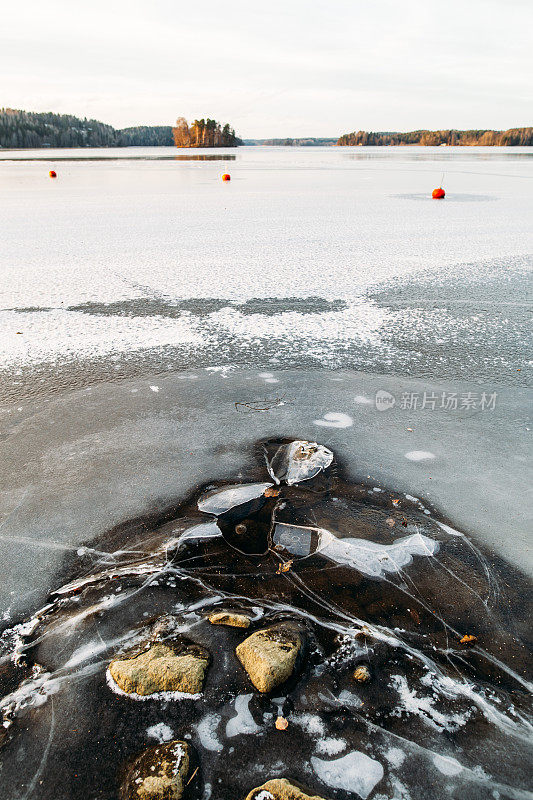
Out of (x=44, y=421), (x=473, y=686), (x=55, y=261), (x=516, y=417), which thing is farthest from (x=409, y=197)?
(x=473, y=686)

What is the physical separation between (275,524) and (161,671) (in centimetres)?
108

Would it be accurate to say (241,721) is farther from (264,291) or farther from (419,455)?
(264,291)

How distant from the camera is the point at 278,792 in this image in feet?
5.22

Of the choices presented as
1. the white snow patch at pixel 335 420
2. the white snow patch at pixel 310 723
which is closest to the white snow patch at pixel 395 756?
the white snow patch at pixel 310 723

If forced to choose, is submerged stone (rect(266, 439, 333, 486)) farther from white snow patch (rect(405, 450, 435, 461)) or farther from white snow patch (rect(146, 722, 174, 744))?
white snow patch (rect(146, 722, 174, 744))

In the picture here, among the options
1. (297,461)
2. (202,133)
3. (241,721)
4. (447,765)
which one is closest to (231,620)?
(241,721)

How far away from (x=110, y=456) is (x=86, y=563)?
1.03 m

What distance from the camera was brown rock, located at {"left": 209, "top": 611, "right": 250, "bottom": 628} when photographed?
2207 millimetres

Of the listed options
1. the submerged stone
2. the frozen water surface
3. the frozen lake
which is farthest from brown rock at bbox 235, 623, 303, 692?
the frozen lake

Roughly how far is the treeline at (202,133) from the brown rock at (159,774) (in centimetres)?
9987

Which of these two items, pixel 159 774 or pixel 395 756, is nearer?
pixel 159 774

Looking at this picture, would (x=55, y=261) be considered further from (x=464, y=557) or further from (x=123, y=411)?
(x=464, y=557)

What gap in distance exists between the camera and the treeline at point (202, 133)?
3457 inches

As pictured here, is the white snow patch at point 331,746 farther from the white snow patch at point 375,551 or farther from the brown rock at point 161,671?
the white snow patch at point 375,551
